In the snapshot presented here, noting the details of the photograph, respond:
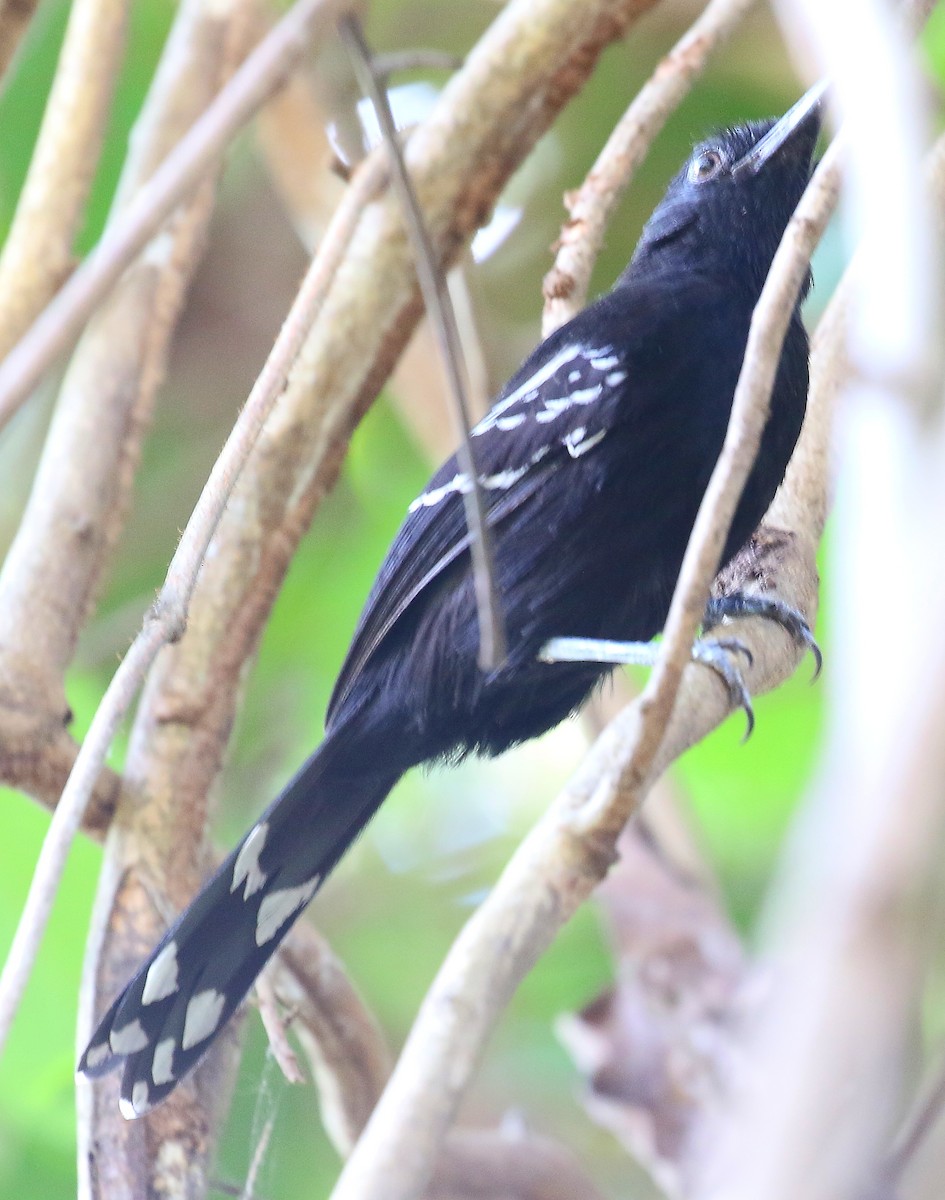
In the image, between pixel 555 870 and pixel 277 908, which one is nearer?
pixel 555 870

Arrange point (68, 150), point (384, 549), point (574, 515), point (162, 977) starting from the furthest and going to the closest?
point (384, 549), point (68, 150), point (574, 515), point (162, 977)

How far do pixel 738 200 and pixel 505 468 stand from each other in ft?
2.74

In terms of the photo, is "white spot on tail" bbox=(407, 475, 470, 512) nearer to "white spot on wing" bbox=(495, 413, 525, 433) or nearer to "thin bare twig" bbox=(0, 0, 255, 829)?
"white spot on wing" bbox=(495, 413, 525, 433)

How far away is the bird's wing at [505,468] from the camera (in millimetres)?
2357

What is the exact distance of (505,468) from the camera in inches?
95.0

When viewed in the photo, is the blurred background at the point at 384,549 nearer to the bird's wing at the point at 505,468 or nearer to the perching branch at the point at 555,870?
the bird's wing at the point at 505,468

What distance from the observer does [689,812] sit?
10.8 feet

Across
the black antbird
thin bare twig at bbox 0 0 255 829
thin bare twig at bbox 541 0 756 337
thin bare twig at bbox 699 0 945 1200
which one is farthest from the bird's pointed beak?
thin bare twig at bbox 699 0 945 1200

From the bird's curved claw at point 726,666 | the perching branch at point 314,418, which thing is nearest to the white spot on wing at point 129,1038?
the perching branch at point 314,418

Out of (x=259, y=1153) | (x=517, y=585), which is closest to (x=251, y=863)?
(x=259, y=1153)

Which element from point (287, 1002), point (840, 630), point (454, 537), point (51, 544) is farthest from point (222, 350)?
point (840, 630)

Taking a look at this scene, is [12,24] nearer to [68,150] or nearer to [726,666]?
[68,150]

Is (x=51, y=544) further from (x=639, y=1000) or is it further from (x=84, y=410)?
(x=639, y=1000)

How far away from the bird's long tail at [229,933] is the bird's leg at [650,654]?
16.3 inches
